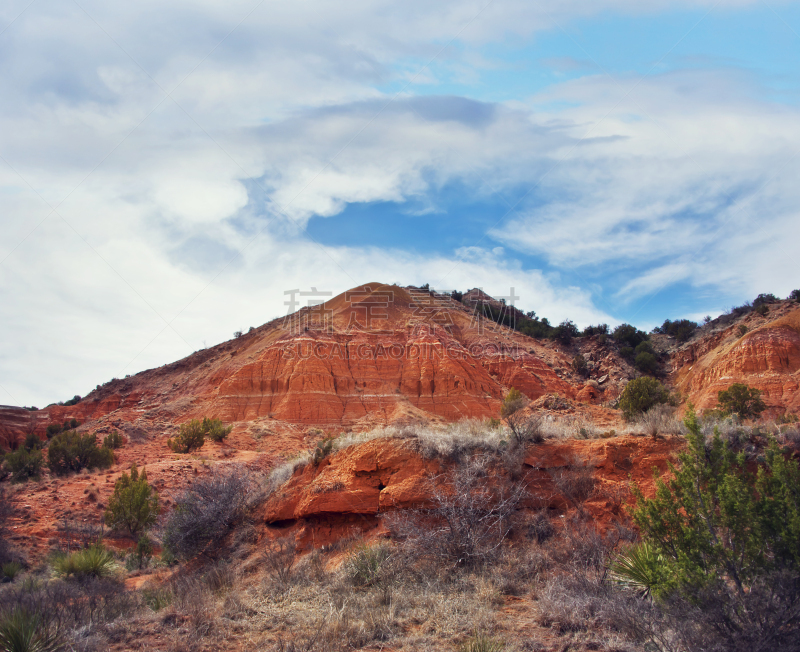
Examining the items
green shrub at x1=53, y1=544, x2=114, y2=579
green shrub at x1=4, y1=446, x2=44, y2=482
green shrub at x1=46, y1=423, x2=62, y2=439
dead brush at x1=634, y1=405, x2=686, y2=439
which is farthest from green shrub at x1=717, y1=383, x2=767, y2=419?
green shrub at x1=46, y1=423, x2=62, y2=439

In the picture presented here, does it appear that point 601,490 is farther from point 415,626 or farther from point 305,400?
point 305,400

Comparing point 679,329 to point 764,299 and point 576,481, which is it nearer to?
point 764,299

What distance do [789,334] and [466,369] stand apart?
74.7 ft

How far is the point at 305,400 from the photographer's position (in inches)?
1587

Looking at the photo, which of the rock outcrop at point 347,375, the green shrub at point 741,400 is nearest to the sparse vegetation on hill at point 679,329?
the rock outcrop at point 347,375

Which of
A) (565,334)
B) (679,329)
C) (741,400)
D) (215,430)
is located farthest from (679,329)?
(215,430)

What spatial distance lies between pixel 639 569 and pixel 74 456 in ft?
92.1

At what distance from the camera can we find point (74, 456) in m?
26.5

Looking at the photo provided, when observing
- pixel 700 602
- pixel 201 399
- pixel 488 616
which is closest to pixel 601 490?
pixel 488 616

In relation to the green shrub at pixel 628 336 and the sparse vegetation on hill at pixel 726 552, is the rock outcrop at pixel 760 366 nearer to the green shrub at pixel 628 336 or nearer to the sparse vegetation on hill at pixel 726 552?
the green shrub at pixel 628 336

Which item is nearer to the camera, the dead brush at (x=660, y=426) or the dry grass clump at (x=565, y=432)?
the dead brush at (x=660, y=426)

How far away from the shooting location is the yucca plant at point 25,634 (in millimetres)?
6492

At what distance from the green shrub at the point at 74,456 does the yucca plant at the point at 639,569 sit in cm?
2645

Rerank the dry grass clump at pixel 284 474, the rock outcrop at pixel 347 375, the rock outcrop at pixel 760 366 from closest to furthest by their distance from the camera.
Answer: the dry grass clump at pixel 284 474
the rock outcrop at pixel 760 366
the rock outcrop at pixel 347 375
